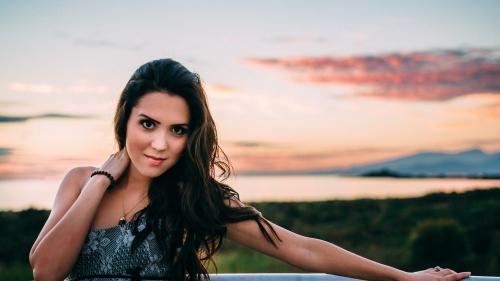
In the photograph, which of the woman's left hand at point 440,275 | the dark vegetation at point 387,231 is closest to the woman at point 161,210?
the woman's left hand at point 440,275

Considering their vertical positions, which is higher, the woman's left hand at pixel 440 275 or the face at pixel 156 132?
the face at pixel 156 132

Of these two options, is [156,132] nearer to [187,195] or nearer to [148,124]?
[148,124]

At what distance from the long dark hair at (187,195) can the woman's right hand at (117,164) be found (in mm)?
91

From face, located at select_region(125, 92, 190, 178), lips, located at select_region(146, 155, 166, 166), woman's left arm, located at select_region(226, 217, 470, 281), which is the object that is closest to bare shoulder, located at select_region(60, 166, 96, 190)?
face, located at select_region(125, 92, 190, 178)

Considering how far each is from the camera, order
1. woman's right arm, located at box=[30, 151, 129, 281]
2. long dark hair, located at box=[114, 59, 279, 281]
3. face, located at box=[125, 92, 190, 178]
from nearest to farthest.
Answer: woman's right arm, located at box=[30, 151, 129, 281] → face, located at box=[125, 92, 190, 178] → long dark hair, located at box=[114, 59, 279, 281]

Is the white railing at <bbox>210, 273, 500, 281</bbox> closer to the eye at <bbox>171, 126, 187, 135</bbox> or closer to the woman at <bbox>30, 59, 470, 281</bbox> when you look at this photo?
the woman at <bbox>30, 59, 470, 281</bbox>

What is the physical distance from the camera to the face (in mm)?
2080

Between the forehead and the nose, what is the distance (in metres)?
0.07

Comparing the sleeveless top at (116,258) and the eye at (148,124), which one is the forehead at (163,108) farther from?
the sleeveless top at (116,258)

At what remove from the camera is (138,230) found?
220 centimetres

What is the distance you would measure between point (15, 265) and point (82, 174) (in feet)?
16.4

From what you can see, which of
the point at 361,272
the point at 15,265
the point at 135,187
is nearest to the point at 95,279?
the point at 135,187

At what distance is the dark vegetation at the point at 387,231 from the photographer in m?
7.39

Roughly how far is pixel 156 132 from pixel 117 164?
29 cm
